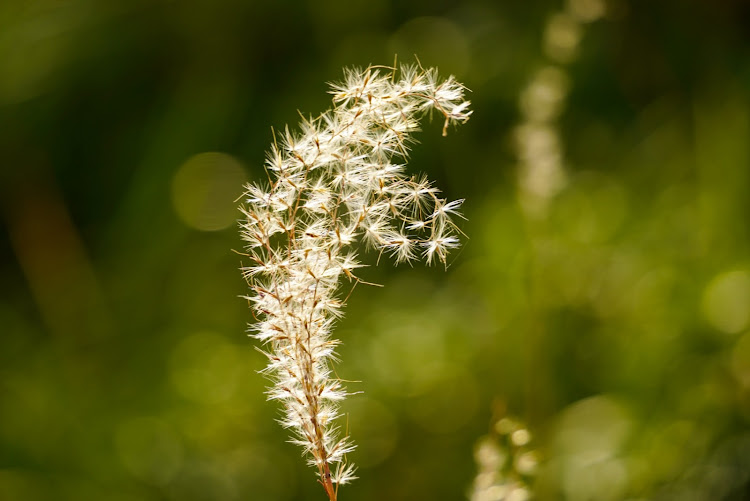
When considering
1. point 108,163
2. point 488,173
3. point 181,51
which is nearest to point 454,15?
point 488,173

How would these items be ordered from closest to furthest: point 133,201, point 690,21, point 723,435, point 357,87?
point 357,87, point 723,435, point 133,201, point 690,21

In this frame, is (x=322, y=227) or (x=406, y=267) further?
(x=406, y=267)

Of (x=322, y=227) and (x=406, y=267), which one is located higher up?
(x=406, y=267)

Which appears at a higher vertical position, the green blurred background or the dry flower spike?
the green blurred background

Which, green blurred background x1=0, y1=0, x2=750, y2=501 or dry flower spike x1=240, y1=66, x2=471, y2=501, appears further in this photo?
green blurred background x1=0, y1=0, x2=750, y2=501

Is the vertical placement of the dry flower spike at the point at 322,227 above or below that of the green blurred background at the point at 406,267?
below

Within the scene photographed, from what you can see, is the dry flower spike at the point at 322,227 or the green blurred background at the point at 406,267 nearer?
the dry flower spike at the point at 322,227

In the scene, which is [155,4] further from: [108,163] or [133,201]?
[133,201]

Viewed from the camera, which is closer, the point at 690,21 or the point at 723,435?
the point at 723,435
